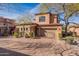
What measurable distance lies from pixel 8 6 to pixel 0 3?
102 mm

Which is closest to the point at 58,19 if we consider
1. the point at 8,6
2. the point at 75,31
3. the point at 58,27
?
the point at 58,27

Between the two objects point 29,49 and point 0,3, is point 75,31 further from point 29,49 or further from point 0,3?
point 0,3

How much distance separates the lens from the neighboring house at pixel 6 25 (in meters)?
2.49

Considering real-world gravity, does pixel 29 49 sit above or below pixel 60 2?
below

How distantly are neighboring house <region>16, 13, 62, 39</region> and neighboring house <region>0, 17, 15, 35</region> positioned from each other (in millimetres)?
78

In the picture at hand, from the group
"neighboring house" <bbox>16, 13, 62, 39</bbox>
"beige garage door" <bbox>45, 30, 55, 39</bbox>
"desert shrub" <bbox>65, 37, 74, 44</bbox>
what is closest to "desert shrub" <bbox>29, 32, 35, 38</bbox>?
"neighboring house" <bbox>16, 13, 62, 39</bbox>

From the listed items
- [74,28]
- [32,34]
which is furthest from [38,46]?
[74,28]

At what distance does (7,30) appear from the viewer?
8.23 ft

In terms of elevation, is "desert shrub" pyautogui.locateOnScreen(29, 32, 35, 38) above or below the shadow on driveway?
above

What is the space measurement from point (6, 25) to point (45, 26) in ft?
1.56

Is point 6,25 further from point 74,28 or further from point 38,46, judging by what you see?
point 74,28

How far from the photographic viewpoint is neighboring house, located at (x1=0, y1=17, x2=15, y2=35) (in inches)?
98.1

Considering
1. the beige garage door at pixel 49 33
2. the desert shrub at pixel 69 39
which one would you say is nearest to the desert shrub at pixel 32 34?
the beige garage door at pixel 49 33

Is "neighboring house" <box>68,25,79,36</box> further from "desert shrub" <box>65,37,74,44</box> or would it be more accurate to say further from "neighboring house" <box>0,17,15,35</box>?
"neighboring house" <box>0,17,15,35</box>
